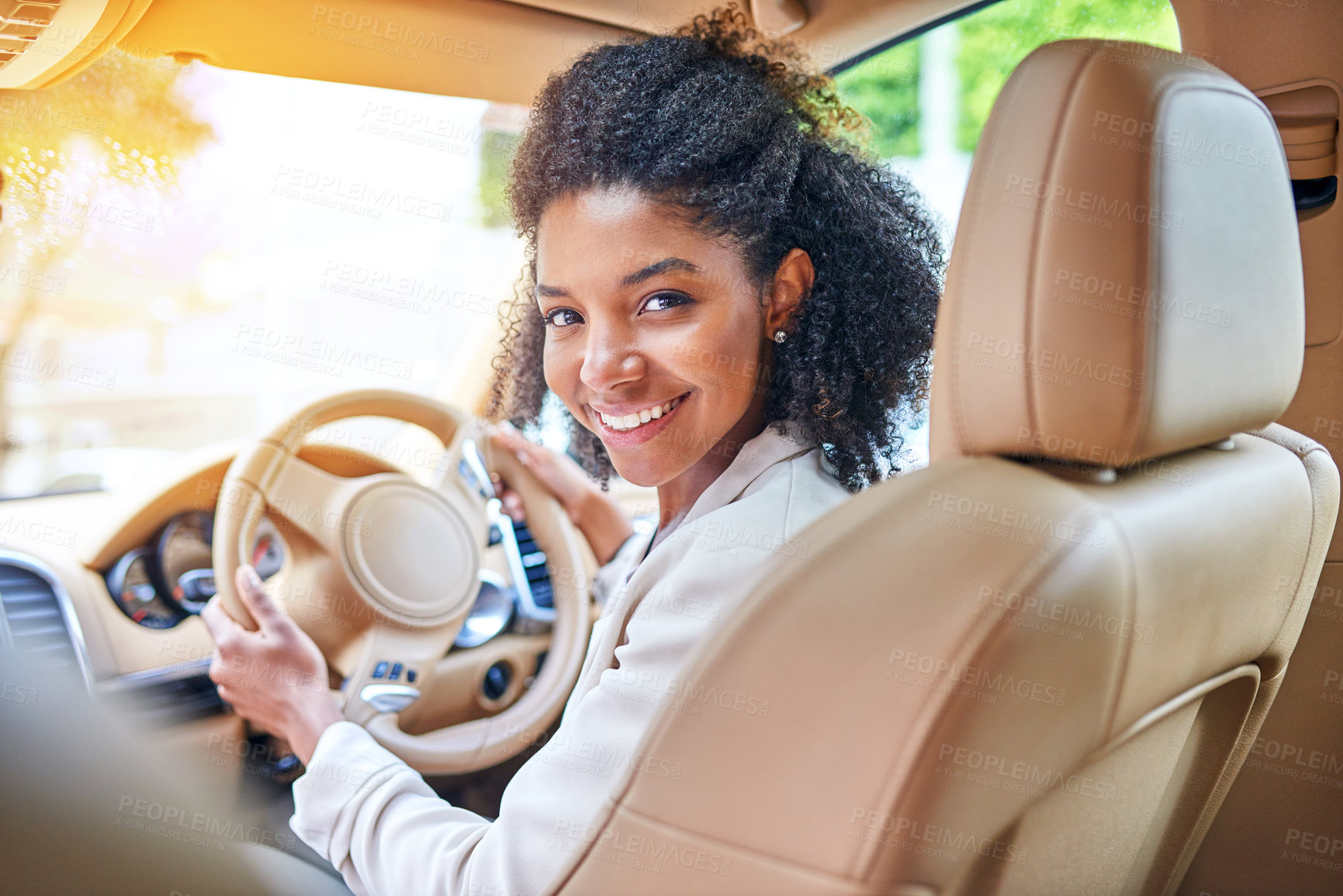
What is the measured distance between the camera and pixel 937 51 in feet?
6.52

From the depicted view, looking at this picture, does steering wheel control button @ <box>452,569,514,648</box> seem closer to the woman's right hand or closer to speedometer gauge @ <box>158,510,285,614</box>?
the woman's right hand

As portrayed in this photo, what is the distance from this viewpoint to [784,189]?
47.2 inches

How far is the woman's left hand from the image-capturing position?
143cm

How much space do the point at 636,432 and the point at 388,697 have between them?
2.53 ft

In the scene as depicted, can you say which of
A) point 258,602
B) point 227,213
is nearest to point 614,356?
point 258,602

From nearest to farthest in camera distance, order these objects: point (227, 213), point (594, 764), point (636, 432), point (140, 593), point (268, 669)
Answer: point (594, 764)
point (636, 432)
point (268, 669)
point (140, 593)
point (227, 213)

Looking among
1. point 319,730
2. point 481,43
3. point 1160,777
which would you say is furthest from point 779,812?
point 481,43

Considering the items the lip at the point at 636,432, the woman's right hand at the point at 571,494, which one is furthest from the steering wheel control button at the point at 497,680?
the lip at the point at 636,432

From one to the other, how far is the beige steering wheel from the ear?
830mm

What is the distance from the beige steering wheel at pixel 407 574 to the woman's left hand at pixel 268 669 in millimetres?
35

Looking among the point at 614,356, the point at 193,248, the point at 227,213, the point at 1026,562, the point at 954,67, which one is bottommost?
the point at 1026,562

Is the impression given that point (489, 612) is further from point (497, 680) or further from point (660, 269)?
point (660, 269)

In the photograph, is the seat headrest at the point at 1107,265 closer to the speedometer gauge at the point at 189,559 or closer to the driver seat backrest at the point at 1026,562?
the driver seat backrest at the point at 1026,562

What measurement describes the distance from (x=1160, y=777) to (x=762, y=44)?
1054 millimetres
